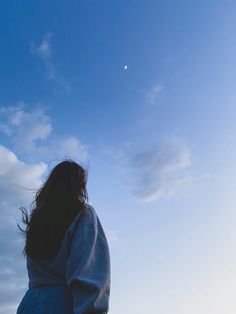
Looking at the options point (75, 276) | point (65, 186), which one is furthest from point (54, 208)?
point (75, 276)

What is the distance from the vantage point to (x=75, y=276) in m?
3.94

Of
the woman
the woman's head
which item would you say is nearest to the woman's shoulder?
the woman

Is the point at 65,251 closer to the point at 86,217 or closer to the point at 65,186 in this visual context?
the point at 86,217

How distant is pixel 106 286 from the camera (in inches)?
156

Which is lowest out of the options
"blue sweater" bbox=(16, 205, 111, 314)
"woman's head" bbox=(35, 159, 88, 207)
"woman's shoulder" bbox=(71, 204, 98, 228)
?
"blue sweater" bbox=(16, 205, 111, 314)

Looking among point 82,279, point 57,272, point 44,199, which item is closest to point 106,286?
point 82,279

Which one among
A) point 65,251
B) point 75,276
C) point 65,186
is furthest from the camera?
point 65,186

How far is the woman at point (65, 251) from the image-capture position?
12.9ft

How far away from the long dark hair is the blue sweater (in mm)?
83

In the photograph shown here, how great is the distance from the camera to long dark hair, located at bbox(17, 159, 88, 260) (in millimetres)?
4320

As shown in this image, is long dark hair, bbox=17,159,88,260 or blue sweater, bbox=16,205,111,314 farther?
long dark hair, bbox=17,159,88,260

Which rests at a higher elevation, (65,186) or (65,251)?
(65,186)

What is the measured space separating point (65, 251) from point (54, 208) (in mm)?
454

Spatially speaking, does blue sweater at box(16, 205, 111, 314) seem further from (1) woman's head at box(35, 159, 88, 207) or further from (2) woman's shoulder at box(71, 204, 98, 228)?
(1) woman's head at box(35, 159, 88, 207)
